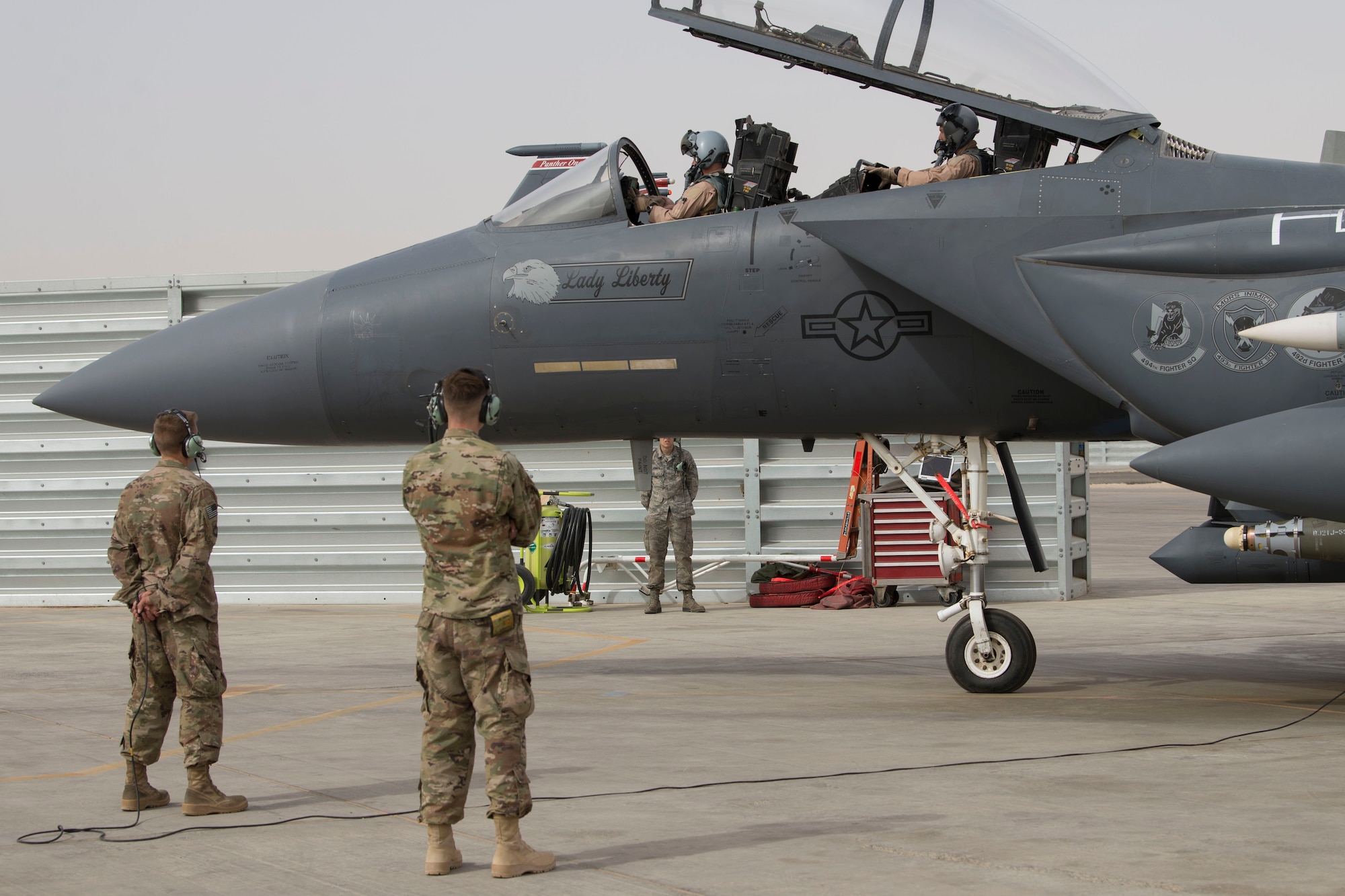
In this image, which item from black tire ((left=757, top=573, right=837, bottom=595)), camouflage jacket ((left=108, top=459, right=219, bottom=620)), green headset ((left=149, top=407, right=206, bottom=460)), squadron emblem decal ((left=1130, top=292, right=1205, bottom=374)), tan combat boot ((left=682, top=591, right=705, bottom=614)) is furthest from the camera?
black tire ((left=757, top=573, right=837, bottom=595))

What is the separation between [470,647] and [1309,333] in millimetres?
4508

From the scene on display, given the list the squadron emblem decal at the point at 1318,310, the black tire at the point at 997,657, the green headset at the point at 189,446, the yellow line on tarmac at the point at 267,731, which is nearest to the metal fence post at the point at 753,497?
the black tire at the point at 997,657

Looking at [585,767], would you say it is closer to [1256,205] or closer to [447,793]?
[447,793]

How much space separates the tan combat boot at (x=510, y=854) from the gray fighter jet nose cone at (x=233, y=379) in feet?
15.8

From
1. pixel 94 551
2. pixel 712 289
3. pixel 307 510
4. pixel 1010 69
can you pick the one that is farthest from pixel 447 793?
pixel 94 551

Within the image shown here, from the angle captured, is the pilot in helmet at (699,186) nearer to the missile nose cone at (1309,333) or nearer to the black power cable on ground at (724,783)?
the missile nose cone at (1309,333)

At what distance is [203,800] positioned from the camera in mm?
5578

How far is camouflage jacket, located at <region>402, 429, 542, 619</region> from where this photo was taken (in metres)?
4.54

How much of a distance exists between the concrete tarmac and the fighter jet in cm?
155

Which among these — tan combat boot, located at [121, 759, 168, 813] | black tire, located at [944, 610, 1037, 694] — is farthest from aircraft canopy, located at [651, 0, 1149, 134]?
tan combat boot, located at [121, 759, 168, 813]

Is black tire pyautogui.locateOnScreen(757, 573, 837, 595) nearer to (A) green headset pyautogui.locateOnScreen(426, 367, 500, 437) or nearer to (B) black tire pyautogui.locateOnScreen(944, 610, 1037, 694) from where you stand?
(B) black tire pyautogui.locateOnScreen(944, 610, 1037, 694)

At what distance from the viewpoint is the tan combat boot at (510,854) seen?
4496mm

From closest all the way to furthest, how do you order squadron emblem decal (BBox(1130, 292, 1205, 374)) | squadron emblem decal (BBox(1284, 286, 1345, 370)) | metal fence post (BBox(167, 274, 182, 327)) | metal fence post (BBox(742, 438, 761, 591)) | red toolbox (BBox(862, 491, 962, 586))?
squadron emblem decal (BBox(1284, 286, 1345, 370)), squadron emblem decal (BBox(1130, 292, 1205, 374)), red toolbox (BBox(862, 491, 962, 586)), metal fence post (BBox(742, 438, 761, 591)), metal fence post (BBox(167, 274, 182, 327))

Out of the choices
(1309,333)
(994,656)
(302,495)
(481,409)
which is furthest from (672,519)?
(481,409)
